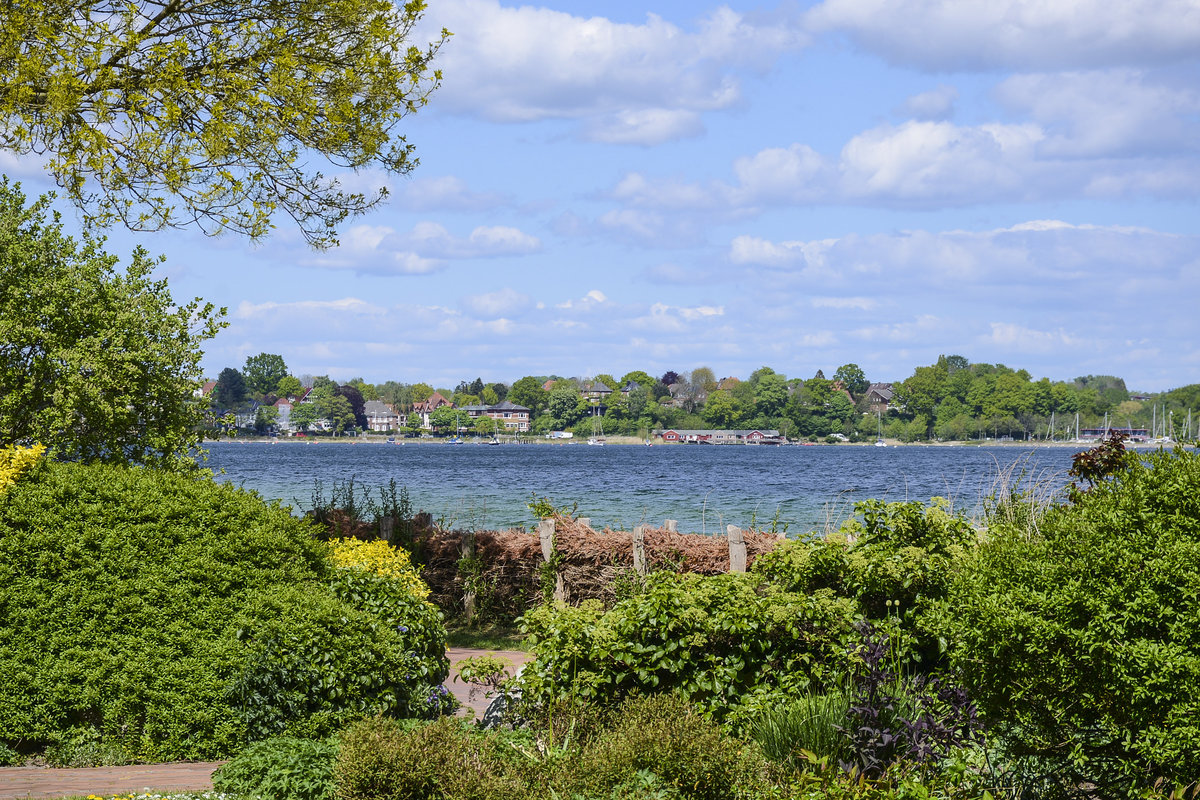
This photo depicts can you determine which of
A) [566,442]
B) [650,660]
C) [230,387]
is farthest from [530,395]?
[650,660]

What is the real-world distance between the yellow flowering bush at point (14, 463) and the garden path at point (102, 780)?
2004 mm

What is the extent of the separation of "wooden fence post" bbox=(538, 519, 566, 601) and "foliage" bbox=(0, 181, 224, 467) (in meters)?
4.02

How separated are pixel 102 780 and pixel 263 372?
135773 mm

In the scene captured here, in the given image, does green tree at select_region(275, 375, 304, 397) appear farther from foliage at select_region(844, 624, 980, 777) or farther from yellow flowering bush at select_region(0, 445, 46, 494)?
foliage at select_region(844, 624, 980, 777)

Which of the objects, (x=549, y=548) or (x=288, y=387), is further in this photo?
(x=288, y=387)

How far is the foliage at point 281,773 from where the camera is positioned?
519cm

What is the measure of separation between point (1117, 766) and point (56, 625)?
21.2 ft

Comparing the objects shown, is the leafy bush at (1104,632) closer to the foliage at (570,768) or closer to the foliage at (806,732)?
the foliage at (806,732)

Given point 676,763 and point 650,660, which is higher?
point 650,660

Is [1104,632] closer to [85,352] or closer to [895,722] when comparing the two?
[895,722]

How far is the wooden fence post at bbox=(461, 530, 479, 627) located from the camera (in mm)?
11719

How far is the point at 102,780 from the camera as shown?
5758 mm

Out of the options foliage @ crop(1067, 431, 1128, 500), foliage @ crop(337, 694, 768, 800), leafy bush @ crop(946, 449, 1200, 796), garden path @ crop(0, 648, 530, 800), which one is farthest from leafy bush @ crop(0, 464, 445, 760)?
foliage @ crop(1067, 431, 1128, 500)

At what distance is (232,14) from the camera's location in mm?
10203
